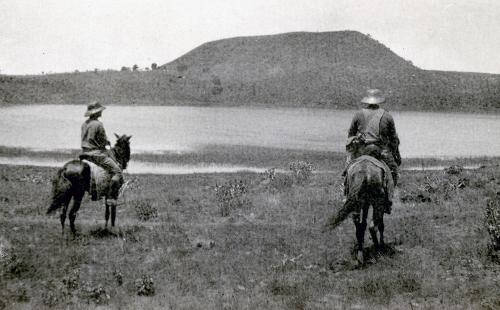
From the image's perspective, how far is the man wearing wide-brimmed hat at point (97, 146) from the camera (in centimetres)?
1141

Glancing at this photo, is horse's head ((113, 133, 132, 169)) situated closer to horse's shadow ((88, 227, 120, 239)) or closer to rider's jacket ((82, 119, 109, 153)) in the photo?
rider's jacket ((82, 119, 109, 153))

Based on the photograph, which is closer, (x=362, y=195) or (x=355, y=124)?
(x=362, y=195)

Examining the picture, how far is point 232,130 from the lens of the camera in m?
41.1

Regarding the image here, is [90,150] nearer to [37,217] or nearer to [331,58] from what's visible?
[37,217]

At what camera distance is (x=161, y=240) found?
434 inches

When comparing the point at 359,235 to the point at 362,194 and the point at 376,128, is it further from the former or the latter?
the point at 376,128

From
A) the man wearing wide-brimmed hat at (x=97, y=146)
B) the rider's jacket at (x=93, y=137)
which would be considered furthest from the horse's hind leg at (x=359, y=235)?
the rider's jacket at (x=93, y=137)

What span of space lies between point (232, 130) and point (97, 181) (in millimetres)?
29824

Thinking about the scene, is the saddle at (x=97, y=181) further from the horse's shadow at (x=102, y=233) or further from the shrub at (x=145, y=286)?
the shrub at (x=145, y=286)

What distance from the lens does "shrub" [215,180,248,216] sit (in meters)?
14.7

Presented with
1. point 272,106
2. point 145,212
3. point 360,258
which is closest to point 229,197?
point 145,212

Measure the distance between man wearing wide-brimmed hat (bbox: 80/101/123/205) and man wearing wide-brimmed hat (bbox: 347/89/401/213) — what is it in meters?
5.06

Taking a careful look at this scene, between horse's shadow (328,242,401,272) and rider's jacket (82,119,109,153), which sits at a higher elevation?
rider's jacket (82,119,109,153)

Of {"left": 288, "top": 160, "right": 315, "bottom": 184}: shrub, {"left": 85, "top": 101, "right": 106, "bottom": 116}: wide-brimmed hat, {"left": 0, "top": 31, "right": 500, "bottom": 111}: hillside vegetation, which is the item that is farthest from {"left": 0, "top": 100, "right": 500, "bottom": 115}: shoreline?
{"left": 85, "top": 101, "right": 106, "bottom": 116}: wide-brimmed hat
